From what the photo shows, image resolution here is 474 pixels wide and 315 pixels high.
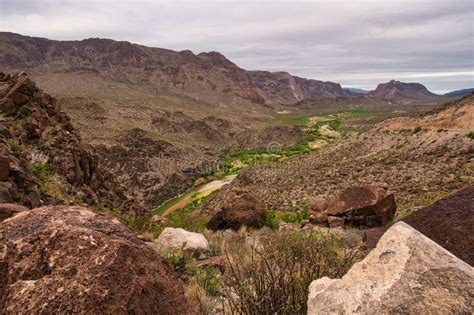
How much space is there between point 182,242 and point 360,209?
8.09 metres

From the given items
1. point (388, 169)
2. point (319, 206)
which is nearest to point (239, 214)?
point (319, 206)

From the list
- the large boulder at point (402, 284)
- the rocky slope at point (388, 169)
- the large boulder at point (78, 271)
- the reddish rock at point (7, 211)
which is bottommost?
the rocky slope at point (388, 169)

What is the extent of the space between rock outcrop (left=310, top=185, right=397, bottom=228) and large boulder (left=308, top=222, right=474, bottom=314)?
10619 millimetres

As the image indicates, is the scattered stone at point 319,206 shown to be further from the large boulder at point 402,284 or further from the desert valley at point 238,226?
the large boulder at point 402,284

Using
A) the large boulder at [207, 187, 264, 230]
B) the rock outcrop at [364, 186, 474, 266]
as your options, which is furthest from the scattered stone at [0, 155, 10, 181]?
the rock outcrop at [364, 186, 474, 266]

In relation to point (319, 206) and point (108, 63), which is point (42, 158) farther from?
point (108, 63)

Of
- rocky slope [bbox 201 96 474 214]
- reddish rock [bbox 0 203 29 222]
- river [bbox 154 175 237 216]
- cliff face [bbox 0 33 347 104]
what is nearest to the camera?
reddish rock [bbox 0 203 29 222]

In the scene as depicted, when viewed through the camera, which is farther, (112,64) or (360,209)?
(112,64)

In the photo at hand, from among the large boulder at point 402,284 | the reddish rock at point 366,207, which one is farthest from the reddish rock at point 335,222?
the large boulder at point 402,284

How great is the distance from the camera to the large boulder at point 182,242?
7.16 metres

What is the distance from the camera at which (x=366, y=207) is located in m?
13.4

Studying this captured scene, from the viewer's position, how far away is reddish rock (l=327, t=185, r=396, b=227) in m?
13.2

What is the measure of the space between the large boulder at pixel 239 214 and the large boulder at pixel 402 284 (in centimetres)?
1143

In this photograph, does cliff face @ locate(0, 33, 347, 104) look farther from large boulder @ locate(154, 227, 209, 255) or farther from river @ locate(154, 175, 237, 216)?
large boulder @ locate(154, 227, 209, 255)
